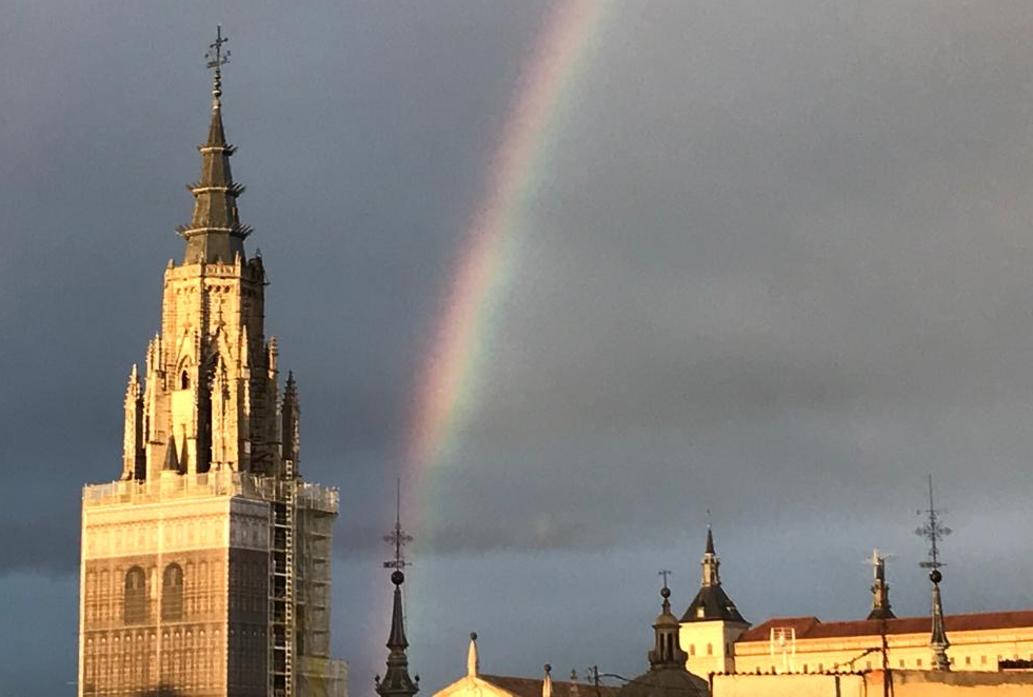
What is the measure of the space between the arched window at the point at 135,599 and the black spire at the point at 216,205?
27.0 m

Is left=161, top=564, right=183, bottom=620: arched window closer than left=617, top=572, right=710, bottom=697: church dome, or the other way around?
left=617, top=572, right=710, bottom=697: church dome

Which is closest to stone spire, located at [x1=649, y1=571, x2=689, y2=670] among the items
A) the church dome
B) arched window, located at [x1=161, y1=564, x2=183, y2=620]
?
the church dome

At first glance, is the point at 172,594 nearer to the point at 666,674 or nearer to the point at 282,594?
the point at 282,594

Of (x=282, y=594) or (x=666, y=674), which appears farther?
(x=282, y=594)

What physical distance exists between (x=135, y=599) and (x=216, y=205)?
3428 centimetres

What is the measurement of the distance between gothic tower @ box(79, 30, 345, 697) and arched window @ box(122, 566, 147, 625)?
113mm

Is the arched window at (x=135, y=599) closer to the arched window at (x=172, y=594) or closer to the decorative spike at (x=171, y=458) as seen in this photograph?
the arched window at (x=172, y=594)

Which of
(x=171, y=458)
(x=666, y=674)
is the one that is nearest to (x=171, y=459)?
(x=171, y=458)

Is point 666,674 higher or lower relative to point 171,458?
lower

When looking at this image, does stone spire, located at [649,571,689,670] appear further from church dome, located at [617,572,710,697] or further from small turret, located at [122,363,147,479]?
small turret, located at [122,363,147,479]

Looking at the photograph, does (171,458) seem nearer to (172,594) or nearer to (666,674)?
(172,594)

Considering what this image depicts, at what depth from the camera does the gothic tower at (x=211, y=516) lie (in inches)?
6929

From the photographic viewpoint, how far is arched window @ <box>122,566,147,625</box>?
178375mm

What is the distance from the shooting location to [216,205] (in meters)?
190
